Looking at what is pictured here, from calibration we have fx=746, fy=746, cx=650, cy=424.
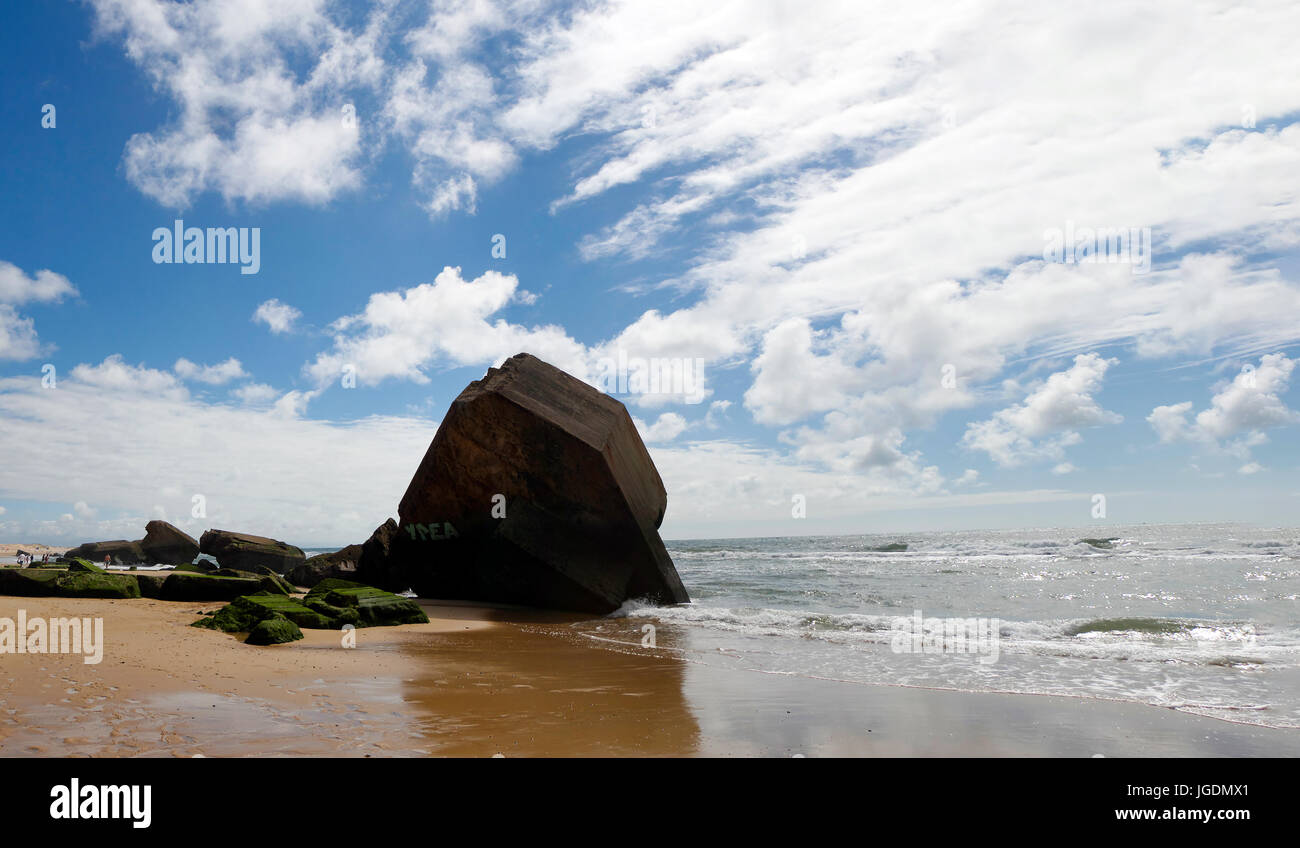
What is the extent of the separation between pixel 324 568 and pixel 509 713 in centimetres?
1871

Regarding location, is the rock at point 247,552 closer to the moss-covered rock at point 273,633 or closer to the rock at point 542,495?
the rock at point 542,495

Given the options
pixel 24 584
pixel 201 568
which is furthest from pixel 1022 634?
pixel 201 568

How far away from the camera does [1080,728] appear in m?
5.13

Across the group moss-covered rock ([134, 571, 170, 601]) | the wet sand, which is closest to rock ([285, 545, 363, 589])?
moss-covered rock ([134, 571, 170, 601])

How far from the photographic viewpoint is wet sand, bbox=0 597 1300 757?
4246 mm

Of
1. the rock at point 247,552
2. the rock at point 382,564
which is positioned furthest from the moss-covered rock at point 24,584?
the rock at point 247,552

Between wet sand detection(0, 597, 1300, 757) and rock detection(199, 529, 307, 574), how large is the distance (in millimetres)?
23611

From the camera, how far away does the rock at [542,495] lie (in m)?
13.1

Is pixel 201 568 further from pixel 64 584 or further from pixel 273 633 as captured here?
pixel 273 633

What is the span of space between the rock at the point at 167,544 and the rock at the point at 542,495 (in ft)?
87.2

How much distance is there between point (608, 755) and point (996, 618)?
10.8 metres
